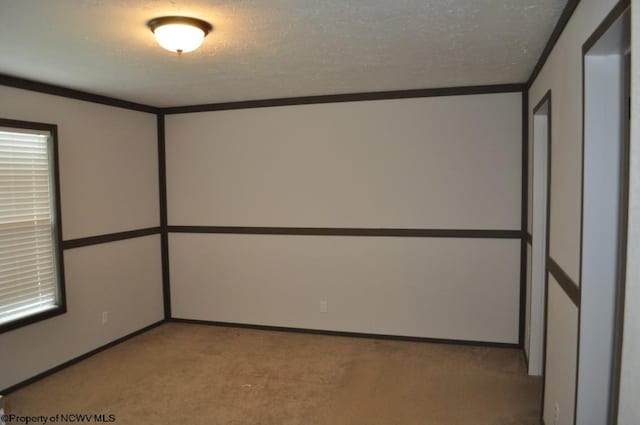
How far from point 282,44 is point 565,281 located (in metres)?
2.08

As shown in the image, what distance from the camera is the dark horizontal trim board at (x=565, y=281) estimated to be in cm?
202

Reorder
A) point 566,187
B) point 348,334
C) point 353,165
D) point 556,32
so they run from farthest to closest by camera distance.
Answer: point 348,334, point 353,165, point 556,32, point 566,187

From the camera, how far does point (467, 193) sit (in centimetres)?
419

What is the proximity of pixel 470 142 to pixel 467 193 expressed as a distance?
469 mm

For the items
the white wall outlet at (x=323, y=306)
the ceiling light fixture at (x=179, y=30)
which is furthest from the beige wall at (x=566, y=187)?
the white wall outlet at (x=323, y=306)

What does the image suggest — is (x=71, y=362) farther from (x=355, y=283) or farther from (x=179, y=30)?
(x=179, y=30)

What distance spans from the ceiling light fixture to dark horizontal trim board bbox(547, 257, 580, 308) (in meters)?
2.25

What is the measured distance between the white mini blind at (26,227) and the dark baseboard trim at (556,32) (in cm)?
373

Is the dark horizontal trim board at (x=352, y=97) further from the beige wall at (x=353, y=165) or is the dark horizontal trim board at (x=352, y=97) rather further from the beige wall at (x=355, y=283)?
the beige wall at (x=355, y=283)

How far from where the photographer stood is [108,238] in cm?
436

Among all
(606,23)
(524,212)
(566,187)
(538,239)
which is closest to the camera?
(606,23)

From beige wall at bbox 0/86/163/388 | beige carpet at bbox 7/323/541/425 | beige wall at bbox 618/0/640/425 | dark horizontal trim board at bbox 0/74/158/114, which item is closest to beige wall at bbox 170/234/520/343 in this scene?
beige carpet at bbox 7/323/541/425

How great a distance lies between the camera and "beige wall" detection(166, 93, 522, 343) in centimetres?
415

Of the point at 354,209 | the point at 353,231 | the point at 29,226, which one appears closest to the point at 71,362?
the point at 29,226
